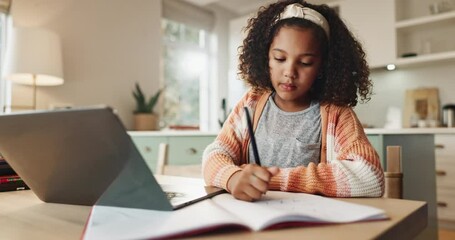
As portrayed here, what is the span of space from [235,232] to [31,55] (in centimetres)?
212

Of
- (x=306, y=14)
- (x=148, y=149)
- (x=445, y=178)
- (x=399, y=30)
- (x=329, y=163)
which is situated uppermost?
(x=399, y=30)

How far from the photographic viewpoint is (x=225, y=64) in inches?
164

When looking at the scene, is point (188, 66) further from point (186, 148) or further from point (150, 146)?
point (186, 148)

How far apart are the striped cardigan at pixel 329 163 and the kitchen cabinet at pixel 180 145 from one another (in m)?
1.48

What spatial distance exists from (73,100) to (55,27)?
0.54m

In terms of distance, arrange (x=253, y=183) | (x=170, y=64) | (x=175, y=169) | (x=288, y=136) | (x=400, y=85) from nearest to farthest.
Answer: (x=253, y=183), (x=288, y=136), (x=175, y=169), (x=400, y=85), (x=170, y=64)

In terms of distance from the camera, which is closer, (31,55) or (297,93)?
(297,93)

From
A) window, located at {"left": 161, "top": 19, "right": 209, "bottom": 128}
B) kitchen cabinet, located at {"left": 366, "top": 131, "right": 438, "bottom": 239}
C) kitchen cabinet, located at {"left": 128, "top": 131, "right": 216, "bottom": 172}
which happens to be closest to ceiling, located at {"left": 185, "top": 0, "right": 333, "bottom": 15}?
window, located at {"left": 161, "top": 19, "right": 209, "bottom": 128}

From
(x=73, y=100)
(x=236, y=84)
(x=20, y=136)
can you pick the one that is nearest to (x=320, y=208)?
(x=20, y=136)

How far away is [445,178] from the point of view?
2174mm

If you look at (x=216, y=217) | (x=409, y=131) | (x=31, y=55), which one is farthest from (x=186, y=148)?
(x=216, y=217)

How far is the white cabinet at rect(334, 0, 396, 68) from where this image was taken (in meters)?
2.80

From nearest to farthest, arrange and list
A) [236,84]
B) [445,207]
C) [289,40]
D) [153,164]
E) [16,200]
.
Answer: [16,200]
[289,40]
[445,207]
[153,164]
[236,84]

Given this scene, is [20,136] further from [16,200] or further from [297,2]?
[297,2]
